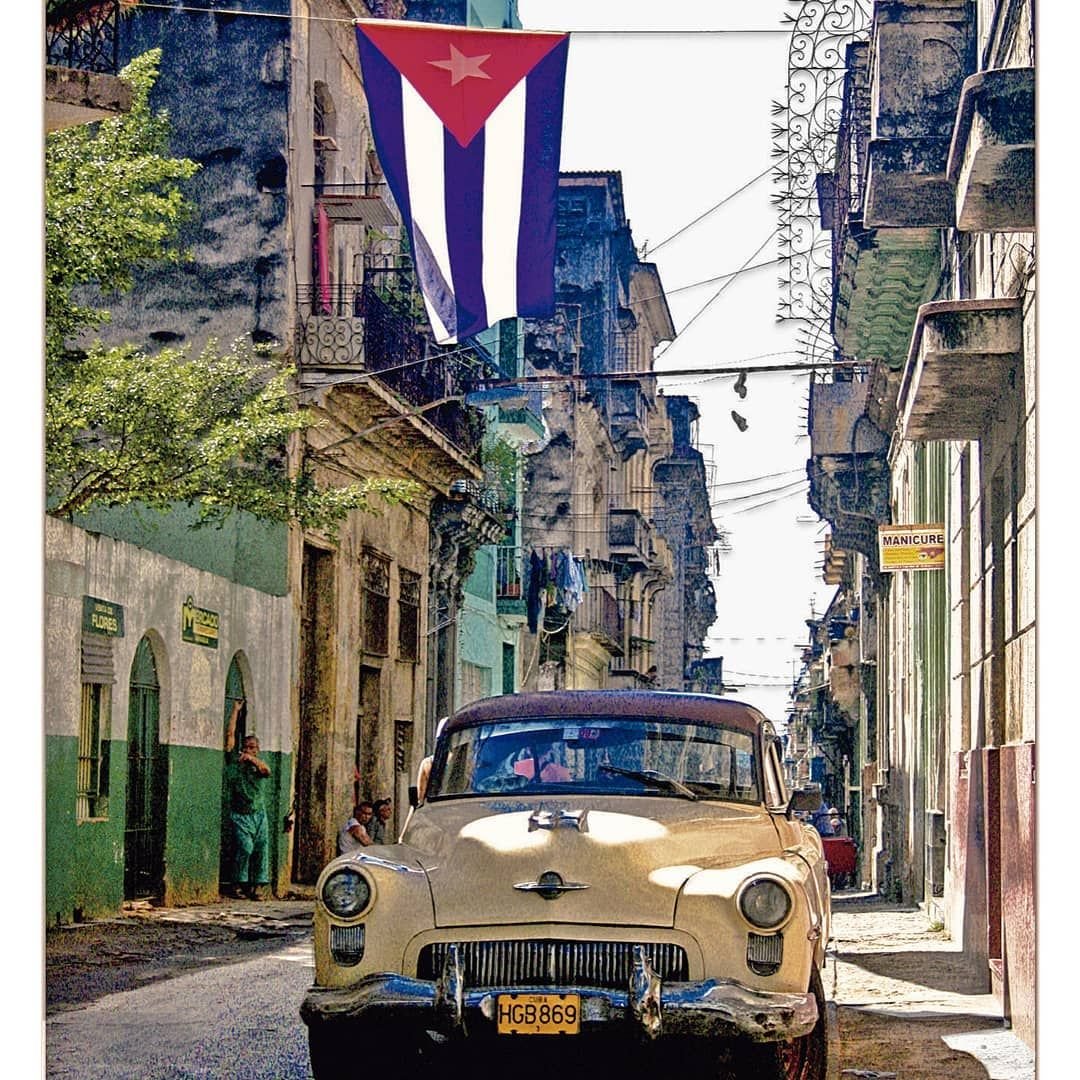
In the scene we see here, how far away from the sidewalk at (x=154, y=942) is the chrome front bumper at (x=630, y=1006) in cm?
263

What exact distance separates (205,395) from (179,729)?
9.99 feet

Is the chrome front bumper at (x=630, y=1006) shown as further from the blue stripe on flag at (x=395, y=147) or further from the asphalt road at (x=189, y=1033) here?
the blue stripe on flag at (x=395, y=147)

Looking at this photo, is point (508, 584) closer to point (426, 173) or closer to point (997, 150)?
point (426, 173)

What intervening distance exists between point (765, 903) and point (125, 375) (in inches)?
218

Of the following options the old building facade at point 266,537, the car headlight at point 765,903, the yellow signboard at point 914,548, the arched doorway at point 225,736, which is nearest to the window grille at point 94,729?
the old building facade at point 266,537

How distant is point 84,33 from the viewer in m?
9.91

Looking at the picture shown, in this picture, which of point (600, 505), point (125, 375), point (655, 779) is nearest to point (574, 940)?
point (655, 779)

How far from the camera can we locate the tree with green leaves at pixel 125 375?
10.7 metres

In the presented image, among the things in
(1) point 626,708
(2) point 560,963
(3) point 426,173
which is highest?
(3) point 426,173


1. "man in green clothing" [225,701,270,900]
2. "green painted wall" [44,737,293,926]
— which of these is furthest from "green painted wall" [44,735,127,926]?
"man in green clothing" [225,701,270,900]

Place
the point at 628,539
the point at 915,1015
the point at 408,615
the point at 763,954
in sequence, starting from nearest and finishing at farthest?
1. the point at 763,954
2. the point at 915,1015
3. the point at 408,615
4. the point at 628,539

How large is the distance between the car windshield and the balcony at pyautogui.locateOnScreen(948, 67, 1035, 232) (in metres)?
2.48

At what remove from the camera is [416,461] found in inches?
802

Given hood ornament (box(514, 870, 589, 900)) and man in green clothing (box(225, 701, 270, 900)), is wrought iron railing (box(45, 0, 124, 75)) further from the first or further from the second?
man in green clothing (box(225, 701, 270, 900))
